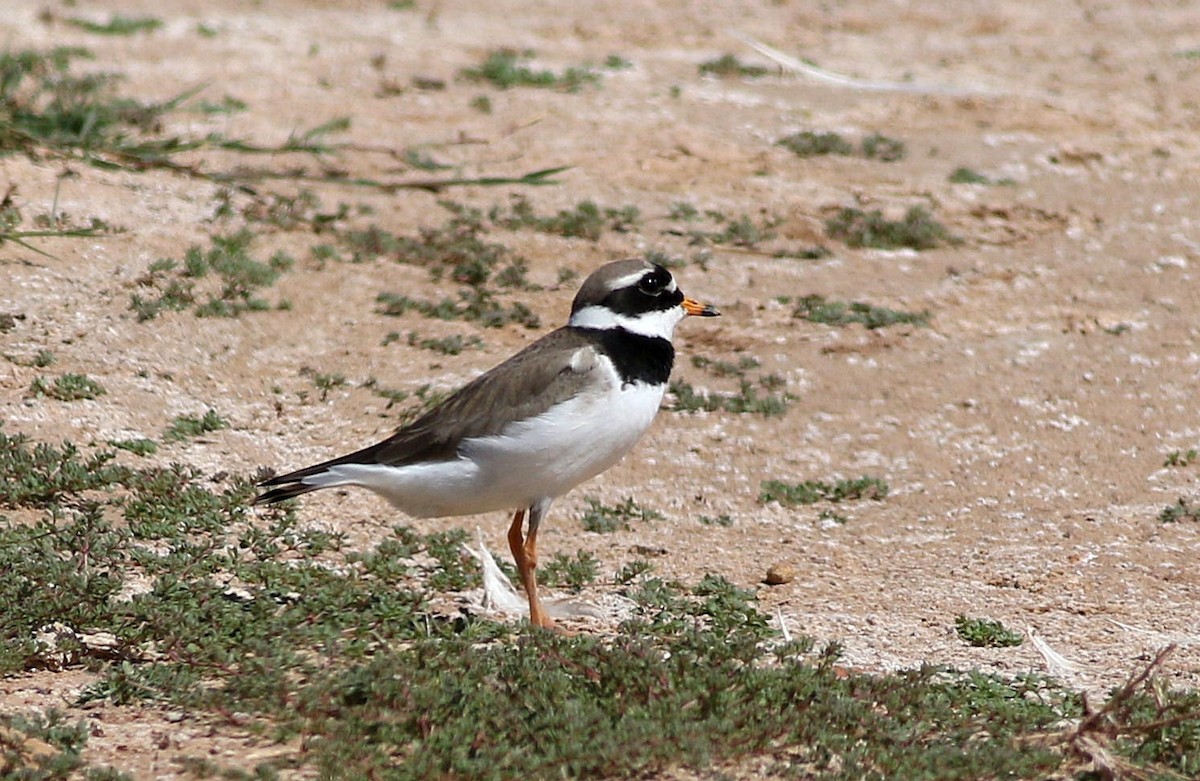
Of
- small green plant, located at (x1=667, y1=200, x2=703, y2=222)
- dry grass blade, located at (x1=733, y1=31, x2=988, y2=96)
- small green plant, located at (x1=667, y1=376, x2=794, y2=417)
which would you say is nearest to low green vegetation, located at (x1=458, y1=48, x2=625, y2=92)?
dry grass blade, located at (x1=733, y1=31, x2=988, y2=96)

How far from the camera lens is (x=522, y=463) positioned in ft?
17.2

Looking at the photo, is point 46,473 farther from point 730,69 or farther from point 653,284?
point 730,69

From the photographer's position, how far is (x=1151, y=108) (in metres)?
11.2

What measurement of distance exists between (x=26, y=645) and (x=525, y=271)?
4207 mm

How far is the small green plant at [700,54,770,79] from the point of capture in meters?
11.7

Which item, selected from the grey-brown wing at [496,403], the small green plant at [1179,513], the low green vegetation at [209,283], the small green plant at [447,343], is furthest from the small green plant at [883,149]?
the grey-brown wing at [496,403]

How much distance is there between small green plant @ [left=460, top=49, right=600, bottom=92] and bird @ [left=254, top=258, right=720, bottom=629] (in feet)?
18.8

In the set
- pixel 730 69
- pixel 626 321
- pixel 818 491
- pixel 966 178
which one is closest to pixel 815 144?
pixel 966 178

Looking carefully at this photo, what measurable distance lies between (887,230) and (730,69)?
3053 millimetres

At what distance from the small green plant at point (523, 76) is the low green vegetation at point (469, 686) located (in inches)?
238

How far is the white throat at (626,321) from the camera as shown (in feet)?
18.9

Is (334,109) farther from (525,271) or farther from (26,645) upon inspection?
(26,645)

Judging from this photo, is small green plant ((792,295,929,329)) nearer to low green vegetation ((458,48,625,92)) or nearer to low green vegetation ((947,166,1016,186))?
low green vegetation ((947,166,1016,186))

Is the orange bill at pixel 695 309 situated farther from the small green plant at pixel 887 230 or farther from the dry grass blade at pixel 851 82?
the dry grass blade at pixel 851 82
